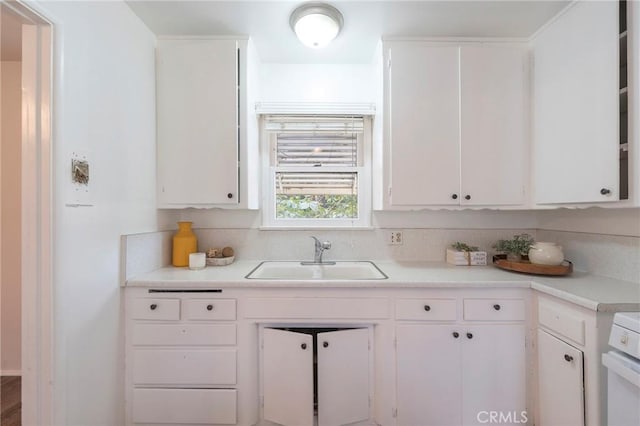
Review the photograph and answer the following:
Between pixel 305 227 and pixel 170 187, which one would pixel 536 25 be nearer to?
pixel 305 227

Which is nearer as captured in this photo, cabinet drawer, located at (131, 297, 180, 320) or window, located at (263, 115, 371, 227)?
cabinet drawer, located at (131, 297, 180, 320)

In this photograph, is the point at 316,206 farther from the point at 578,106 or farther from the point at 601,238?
the point at 601,238

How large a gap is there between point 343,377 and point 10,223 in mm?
2609

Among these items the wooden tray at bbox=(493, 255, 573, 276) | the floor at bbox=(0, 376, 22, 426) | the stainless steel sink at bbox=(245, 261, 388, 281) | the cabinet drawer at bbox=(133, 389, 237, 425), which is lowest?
the floor at bbox=(0, 376, 22, 426)

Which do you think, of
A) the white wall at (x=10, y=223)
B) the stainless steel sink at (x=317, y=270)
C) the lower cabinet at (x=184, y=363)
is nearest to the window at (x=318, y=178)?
the stainless steel sink at (x=317, y=270)

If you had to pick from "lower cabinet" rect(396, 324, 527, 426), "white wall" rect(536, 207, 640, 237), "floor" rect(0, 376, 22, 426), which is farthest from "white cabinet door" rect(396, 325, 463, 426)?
"floor" rect(0, 376, 22, 426)

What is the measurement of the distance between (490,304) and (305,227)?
127 centimetres

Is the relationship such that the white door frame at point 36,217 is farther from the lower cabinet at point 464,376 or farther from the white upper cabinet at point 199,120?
the lower cabinet at point 464,376

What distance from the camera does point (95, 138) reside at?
126 cm

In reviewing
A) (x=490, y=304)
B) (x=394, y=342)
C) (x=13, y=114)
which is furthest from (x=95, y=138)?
(x=490, y=304)

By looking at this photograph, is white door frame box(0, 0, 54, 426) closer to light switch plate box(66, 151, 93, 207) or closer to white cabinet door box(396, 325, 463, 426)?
light switch plate box(66, 151, 93, 207)

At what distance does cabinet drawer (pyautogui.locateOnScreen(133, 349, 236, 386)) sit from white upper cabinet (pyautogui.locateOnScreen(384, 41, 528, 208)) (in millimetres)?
1397

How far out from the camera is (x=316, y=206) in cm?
212

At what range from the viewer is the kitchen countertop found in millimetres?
1168
